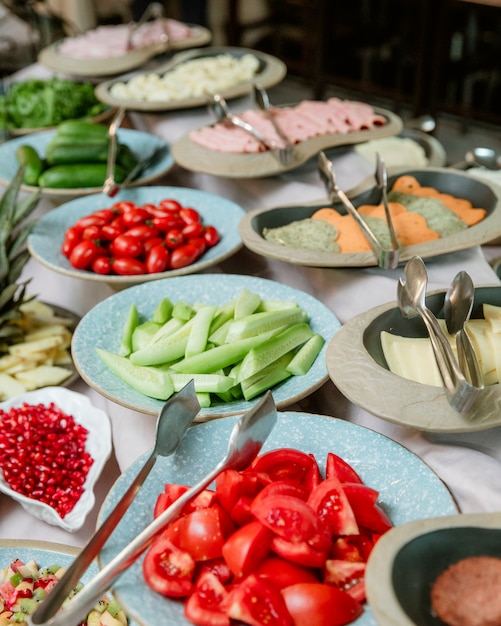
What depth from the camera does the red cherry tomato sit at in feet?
4.76

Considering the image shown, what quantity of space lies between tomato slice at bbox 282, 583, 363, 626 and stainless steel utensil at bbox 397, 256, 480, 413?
267 millimetres

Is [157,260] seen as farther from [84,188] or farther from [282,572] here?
[282,572]

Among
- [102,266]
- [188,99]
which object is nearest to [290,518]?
[102,266]

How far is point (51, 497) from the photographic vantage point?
1.09 m

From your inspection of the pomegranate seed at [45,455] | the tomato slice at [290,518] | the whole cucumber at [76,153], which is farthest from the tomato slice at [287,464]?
the whole cucumber at [76,153]

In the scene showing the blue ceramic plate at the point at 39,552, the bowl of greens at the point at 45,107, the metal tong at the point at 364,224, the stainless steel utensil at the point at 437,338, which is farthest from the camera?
the bowl of greens at the point at 45,107

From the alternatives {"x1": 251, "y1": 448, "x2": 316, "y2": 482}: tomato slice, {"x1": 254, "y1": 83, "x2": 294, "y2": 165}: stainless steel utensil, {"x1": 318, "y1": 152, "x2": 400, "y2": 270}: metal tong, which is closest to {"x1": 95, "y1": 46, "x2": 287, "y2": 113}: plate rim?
{"x1": 254, "y1": 83, "x2": 294, "y2": 165}: stainless steel utensil

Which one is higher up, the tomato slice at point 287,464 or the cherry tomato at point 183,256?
the tomato slice at point 287,464

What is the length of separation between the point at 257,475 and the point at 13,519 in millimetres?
510

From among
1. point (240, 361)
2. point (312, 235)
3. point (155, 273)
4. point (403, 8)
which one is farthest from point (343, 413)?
point (403, 8)

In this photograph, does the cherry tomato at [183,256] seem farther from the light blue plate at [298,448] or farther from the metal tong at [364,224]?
the light blue plate at [298,448]

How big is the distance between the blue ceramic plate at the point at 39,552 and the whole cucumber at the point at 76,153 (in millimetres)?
1207

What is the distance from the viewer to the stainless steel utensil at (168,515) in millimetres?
657

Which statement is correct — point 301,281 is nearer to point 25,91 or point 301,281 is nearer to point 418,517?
point 418,517
